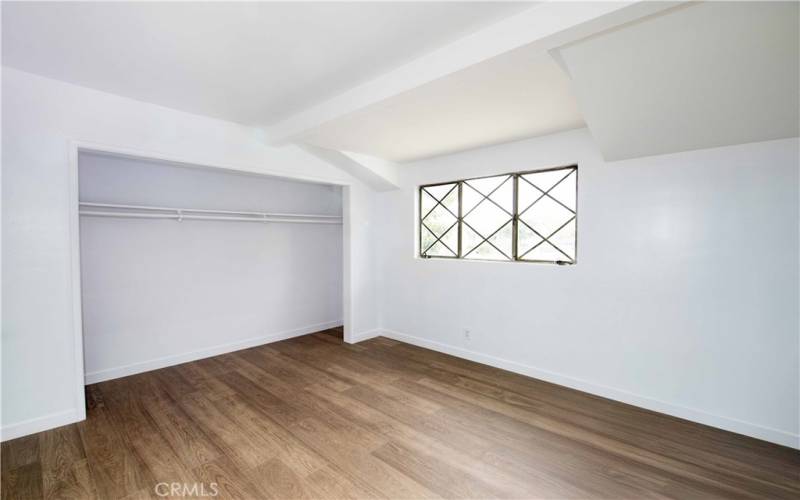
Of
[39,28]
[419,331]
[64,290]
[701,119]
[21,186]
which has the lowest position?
[419,331]

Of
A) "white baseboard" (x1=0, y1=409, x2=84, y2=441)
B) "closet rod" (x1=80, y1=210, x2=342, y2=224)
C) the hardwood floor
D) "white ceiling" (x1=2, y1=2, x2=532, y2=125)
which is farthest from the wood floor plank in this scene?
"white ceiling" (x1=2, y1=2, x2=532, y2=125)

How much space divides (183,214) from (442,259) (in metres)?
2.91

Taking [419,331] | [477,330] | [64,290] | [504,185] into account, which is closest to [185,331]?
[64,290]

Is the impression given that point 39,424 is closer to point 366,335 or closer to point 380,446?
point 380,446

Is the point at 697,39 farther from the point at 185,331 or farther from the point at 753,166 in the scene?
the point at 185,331

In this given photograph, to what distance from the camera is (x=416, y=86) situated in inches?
89.2

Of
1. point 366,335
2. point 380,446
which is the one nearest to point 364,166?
point 366,335

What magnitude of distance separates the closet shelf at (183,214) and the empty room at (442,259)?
57 millimetres

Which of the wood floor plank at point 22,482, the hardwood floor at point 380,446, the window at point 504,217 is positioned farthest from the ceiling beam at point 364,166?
the wood floor plank at point 22,482

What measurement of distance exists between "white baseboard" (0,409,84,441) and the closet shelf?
167cm

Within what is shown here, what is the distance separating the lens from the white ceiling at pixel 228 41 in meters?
1.76

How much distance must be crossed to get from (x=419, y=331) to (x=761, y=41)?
380cm

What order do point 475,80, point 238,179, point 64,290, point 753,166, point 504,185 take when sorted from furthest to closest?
1. point 238,179
2. point 504,185
3. point 64,290
4. point 753,166
5. point 475,80

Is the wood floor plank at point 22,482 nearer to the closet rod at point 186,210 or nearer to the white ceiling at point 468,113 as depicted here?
the closet rod at point 186,210
